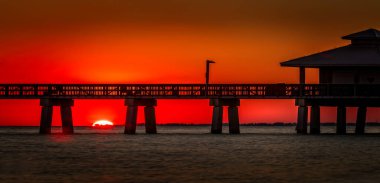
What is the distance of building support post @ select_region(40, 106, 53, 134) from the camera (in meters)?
78.9

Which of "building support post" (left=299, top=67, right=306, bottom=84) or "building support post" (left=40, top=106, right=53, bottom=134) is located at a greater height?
"building support post" (left=299, top=67, right=306, bottom=84)

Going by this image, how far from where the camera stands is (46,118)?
A: 79812 mm

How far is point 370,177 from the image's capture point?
4388cm

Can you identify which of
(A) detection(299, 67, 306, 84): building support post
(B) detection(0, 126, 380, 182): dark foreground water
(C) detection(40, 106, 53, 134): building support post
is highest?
(A) detection(299, 67, 306, 84): building support post

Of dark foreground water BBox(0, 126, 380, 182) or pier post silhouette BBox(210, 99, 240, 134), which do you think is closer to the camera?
dark foreground water BBox(0, 126, 380, 182)

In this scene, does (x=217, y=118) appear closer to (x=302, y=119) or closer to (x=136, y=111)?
(x=136, y=111)

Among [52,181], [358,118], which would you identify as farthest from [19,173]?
[358,118]

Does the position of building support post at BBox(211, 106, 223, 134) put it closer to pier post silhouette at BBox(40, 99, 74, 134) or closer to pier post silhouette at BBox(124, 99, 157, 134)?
pier post silhouette at BBox(124, 99, 157, 134)

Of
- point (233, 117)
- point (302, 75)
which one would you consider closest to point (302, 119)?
point (302, 75)

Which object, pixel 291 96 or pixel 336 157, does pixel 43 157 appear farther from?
pixel 291 96

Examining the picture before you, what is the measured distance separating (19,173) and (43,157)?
Result: 11.1m

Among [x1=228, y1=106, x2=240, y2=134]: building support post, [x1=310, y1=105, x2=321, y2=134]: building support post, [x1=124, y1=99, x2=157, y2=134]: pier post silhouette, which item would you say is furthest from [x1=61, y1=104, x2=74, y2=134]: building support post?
[x1=310, y1=105, x2=321, y2=134]: building support post

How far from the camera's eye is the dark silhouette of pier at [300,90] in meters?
72.7

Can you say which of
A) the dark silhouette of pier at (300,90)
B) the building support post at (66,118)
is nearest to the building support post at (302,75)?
the dark silhouette of pier at (300,90)
